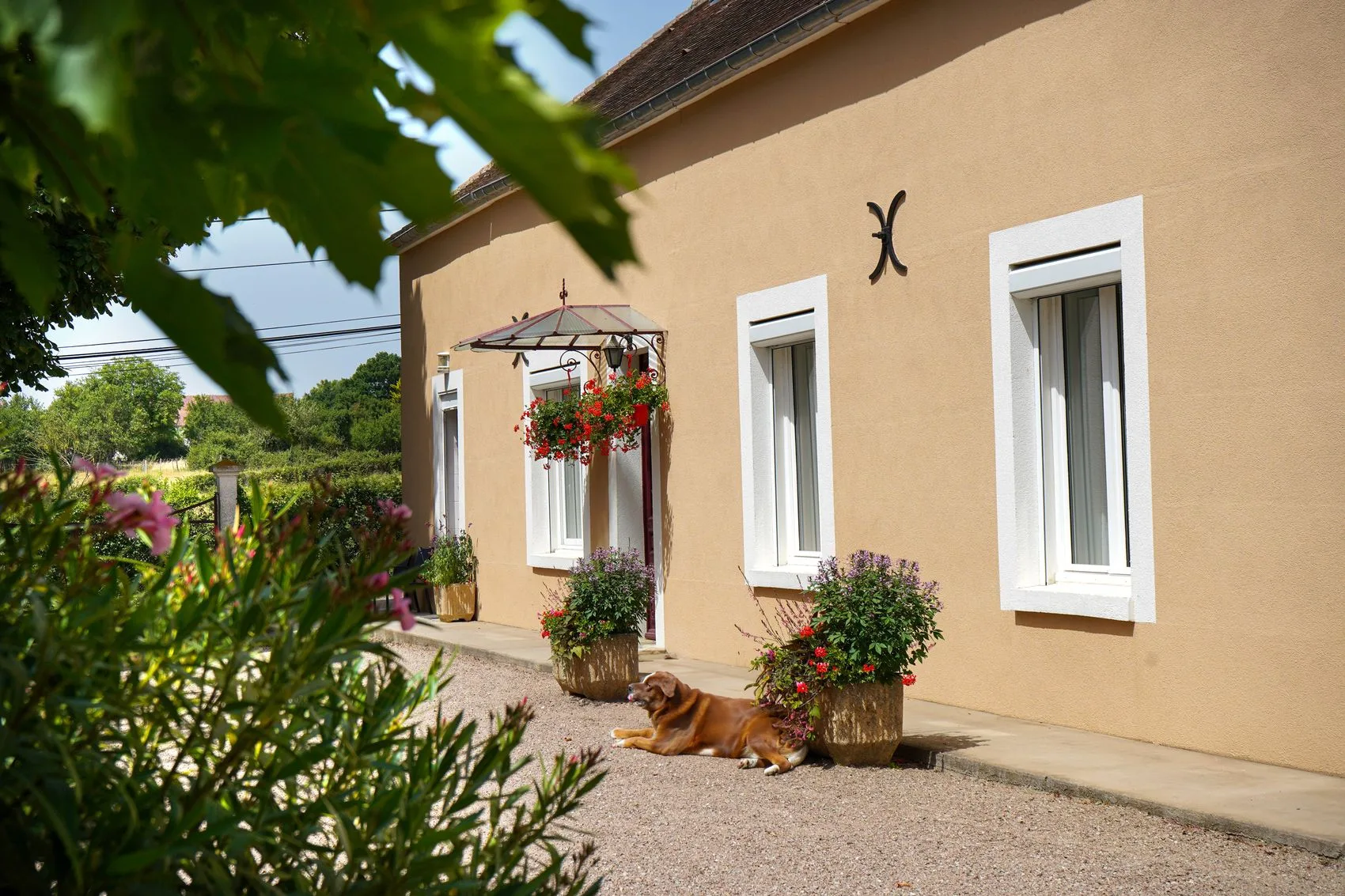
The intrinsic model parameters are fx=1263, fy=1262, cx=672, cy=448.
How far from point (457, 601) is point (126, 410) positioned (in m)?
72.9

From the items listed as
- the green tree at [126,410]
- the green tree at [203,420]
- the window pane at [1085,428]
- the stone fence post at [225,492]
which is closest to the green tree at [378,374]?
the green tree at [203,420]

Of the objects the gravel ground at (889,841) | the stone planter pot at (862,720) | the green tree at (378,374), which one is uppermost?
the green tree at (378,374)

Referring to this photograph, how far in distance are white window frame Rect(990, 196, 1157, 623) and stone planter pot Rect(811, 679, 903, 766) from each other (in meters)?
1.11

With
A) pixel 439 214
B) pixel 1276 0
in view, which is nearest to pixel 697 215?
pixel 1276 0

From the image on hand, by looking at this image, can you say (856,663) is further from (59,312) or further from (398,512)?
(59,312)

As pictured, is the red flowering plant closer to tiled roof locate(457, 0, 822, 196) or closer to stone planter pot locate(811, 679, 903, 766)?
stone planter pot locate(811, 679, 903, 766)

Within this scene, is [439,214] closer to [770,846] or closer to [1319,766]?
[770,846]

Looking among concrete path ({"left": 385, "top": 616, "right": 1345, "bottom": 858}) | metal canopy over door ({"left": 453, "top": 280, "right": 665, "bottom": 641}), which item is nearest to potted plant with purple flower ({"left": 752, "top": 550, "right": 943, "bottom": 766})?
concrete path ({"left": 385, "top": 616, "right": 1345, "bottom": 858})

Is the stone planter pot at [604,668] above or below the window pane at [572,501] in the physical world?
below

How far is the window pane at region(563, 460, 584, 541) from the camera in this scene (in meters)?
12.0

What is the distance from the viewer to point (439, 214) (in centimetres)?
83

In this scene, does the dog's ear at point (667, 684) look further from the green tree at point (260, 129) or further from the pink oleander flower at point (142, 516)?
the green tree at point (260, 129)

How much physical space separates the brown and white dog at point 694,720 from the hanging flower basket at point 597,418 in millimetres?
3703

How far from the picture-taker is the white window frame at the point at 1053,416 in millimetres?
6129
